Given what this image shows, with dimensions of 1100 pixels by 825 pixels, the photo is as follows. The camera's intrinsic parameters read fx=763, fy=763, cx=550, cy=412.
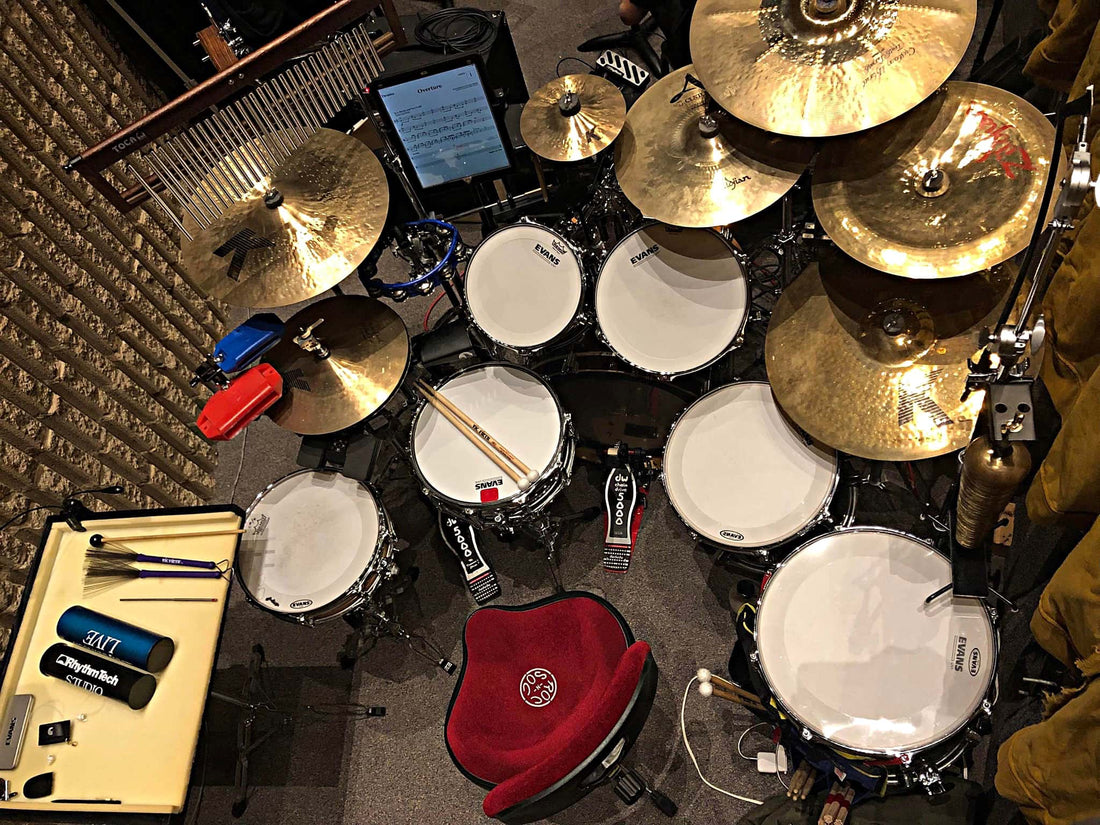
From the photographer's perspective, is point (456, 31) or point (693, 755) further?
point (456, 31)

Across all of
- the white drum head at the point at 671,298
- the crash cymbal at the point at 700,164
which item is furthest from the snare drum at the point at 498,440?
the crash cymbal at the point at 700,164

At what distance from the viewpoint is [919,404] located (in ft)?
7.07

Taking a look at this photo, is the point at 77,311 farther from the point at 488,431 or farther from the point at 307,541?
the point at 488,431

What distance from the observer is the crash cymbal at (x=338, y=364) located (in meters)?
2.57

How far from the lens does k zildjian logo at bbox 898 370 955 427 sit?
7.00ft

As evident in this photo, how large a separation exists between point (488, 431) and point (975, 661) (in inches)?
62.2

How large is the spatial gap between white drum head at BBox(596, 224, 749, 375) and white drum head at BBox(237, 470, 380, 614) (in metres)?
1.06

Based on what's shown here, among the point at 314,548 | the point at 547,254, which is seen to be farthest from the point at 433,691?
the point at 547,254

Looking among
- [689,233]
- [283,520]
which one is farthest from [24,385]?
[689,233]

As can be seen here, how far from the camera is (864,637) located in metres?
2.09

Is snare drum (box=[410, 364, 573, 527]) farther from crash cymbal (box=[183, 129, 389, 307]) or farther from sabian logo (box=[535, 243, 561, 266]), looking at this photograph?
crash cymbal (box=[183, 129, 389, 307])

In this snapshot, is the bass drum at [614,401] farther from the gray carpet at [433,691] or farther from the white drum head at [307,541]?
the white drum head at [307,541]

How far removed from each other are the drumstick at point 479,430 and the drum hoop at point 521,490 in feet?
0.08

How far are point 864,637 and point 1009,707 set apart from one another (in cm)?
65
